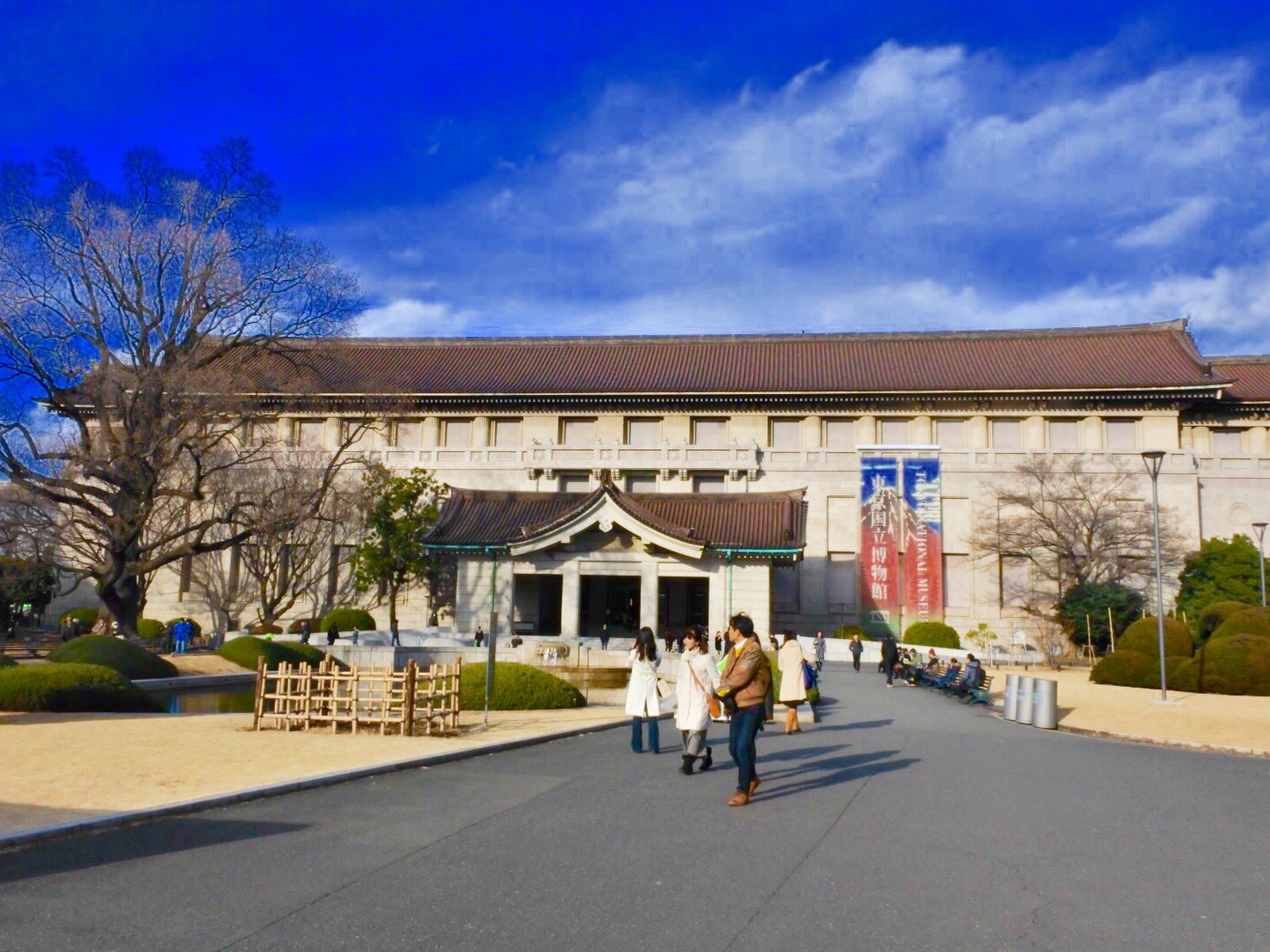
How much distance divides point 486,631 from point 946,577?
2093cm

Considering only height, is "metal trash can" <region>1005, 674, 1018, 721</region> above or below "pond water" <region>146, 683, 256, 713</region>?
above

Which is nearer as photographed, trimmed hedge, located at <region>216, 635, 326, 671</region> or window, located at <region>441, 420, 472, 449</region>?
trimmed hedge, located at <region>216, 635, 326, 671</region>

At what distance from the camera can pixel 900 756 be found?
14.0 m

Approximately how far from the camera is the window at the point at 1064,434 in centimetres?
4691

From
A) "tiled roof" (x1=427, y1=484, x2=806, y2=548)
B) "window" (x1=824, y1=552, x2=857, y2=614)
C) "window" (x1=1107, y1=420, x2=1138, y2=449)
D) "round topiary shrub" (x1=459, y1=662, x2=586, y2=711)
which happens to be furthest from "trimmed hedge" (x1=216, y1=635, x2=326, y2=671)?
"window" (x1=1107, y1=420, x2=1138, y2=449)

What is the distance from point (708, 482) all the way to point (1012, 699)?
1115 inches

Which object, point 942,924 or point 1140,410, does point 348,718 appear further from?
point 1140,410

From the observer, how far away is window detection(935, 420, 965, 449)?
4803 centimetres

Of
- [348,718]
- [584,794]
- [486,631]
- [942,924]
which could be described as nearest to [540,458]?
[486,631]

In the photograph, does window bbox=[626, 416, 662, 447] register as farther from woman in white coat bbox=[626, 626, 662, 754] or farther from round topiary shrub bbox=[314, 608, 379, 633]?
woman in white coat bbox=[626, 626, 662, 754]

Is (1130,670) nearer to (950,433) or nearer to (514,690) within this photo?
(514,690)

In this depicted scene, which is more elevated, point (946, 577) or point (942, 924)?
point (946, 577)

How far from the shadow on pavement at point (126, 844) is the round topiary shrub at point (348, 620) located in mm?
33886

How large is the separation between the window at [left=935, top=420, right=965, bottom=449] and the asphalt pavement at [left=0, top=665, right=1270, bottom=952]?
36938mm
